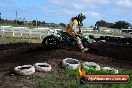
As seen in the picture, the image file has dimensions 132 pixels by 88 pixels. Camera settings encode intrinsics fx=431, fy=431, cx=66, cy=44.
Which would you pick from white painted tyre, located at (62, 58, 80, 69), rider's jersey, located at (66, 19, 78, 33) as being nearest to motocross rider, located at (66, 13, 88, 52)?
rider's jersey, located at (66, 19, 78, 33)

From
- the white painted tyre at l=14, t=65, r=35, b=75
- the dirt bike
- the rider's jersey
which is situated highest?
the rider's jersey

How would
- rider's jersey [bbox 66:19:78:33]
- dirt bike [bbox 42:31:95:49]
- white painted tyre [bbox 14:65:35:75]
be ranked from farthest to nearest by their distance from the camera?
dirt bike [bbox 42:31:95:49], rider's jersey [bbox 66:19:78:33], white painted tyre [bbox 14:65:35:75]

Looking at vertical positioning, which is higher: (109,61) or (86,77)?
(86,77)

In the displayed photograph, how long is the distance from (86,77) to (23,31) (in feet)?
115

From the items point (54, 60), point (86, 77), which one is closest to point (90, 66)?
point (54, 60)

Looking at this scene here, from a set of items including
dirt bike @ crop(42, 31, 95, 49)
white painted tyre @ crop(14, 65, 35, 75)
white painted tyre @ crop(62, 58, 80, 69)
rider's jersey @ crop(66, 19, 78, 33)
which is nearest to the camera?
white painted tyre @ crop(14, 65, 35, 75)

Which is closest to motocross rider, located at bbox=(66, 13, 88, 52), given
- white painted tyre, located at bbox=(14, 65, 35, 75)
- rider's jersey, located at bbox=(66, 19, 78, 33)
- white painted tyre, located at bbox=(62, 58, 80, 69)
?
rider's jersey, located at bbox=(66, 19, 78, 33)

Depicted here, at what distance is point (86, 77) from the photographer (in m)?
8.40

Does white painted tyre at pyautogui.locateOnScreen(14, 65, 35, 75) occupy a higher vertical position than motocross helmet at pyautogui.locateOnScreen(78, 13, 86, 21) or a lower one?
lower

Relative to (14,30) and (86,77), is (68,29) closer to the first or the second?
(86,77)

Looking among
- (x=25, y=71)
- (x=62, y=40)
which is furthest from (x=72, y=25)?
(x=25, y=71)

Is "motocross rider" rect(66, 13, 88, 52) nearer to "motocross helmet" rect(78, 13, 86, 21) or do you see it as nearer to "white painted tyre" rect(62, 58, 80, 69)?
"motocross helmet" rect(78, 13, 86, 21)

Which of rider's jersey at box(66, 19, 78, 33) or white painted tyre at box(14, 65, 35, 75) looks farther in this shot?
rider's jersey at box(66, 19, 78, 33)

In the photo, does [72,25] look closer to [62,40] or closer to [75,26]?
[75,26]
